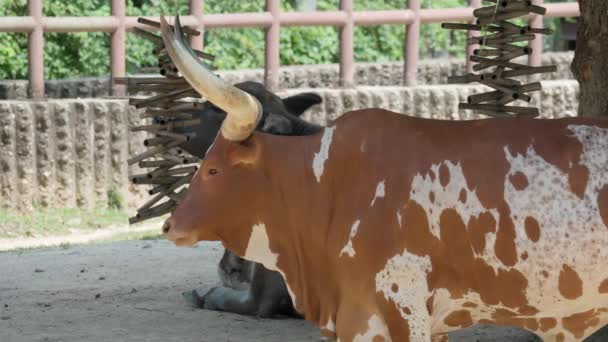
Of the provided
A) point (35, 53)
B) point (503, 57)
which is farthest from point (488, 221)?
point (35, 53)

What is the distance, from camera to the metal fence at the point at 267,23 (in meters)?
10.7

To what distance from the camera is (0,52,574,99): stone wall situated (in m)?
11.7

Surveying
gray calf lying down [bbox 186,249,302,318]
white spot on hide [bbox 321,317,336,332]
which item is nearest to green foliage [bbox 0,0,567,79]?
gray calf lying down [bbox 186,249,302,318]

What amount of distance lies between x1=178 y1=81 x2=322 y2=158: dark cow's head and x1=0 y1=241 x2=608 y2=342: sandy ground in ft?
2.90

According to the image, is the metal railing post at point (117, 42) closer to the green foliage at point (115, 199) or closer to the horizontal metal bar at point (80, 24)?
the horizontal metal bar at point (80, 24)

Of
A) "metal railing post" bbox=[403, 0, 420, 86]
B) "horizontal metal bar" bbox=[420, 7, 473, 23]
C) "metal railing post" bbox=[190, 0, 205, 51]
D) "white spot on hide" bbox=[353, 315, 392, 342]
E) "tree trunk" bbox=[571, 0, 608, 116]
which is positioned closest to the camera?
"white spot on hide" bbox=[353, 315, 392, 342]

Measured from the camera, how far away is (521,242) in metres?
4.21

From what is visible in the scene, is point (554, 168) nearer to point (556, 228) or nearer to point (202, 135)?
point (556, 228)

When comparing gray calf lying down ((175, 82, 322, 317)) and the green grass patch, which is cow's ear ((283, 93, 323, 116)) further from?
the green grass patch

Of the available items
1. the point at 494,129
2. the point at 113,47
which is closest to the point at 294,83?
the point at 113,47

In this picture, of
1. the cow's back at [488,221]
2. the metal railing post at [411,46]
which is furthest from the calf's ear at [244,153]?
the metal railing post at [411,46]

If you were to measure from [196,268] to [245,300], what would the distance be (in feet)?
4.61

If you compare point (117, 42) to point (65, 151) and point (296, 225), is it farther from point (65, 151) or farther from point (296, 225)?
point (296, 225)

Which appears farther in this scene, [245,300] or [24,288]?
[24,288]
